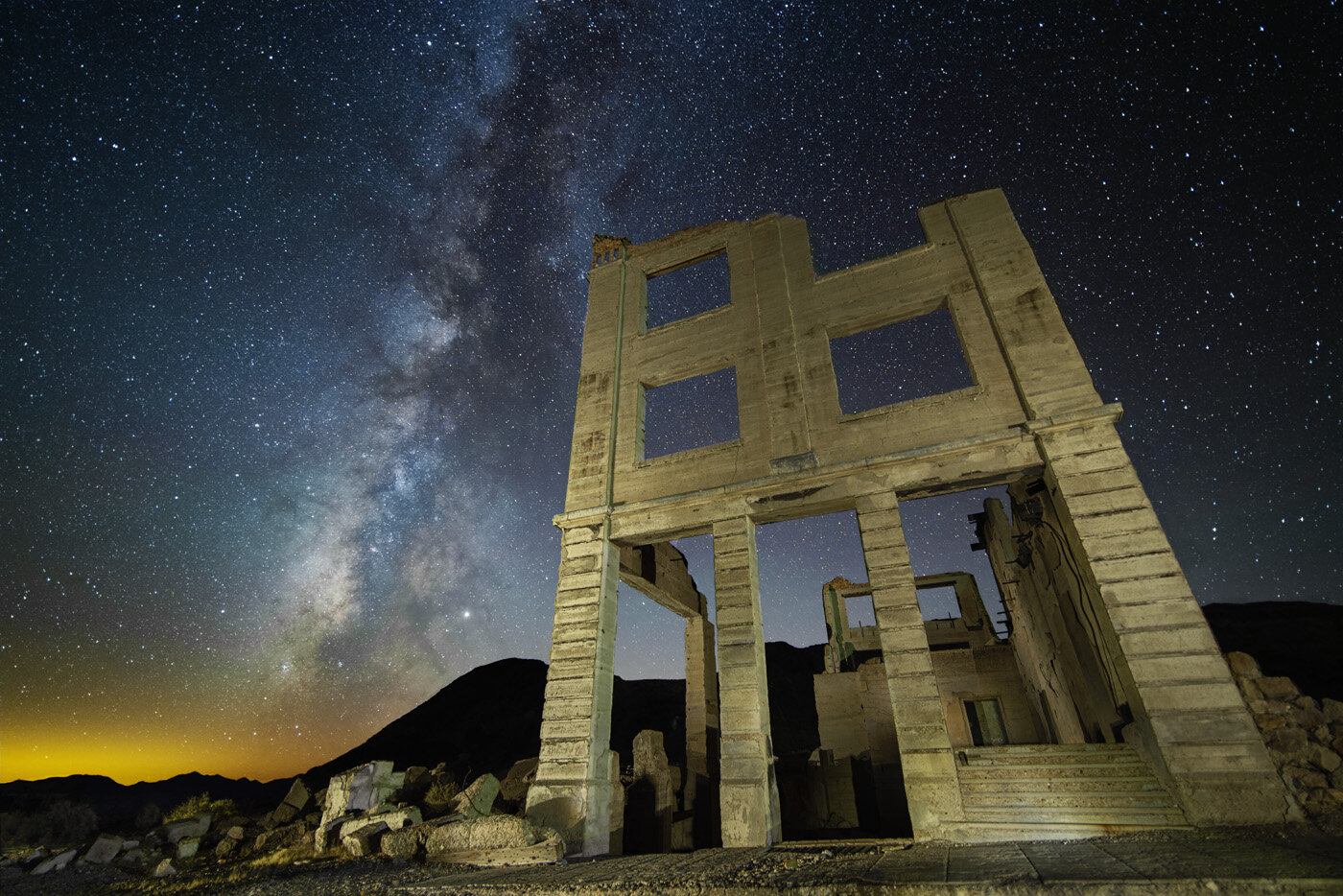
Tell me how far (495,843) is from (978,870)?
5.87 metres

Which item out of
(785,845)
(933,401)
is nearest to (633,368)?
(933,401)

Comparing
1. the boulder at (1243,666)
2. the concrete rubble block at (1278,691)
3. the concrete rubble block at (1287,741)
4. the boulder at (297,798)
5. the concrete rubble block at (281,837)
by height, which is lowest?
the concrete rubble block at (281,837)

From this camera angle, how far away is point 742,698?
834cm

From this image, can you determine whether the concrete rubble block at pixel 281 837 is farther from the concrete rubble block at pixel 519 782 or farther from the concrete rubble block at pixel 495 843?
the concrete rubble block at pixel 495 843

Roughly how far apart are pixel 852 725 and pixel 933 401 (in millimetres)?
14646

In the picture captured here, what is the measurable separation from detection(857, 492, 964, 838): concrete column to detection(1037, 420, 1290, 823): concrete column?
7.33 feet

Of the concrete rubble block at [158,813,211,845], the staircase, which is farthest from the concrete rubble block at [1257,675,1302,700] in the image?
the concrete rubble block at [158,813,211,845]

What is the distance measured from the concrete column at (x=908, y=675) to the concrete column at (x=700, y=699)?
8.11 metres

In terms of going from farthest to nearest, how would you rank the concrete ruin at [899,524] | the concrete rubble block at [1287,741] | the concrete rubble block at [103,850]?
the concrete rubble block at [103,850] < the concrete ruin at [899,524] < the concrete rubble block at [1287,741]

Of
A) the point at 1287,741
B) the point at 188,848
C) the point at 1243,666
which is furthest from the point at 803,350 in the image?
the point at 188,848

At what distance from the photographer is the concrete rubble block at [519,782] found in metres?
11.2

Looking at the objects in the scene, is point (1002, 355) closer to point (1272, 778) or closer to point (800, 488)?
point (800, 488)

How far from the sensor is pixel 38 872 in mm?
8859

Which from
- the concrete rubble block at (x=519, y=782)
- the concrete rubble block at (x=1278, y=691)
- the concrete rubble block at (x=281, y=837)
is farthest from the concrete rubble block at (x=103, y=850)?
the concrete rubble block at (x=1278, y=691)
